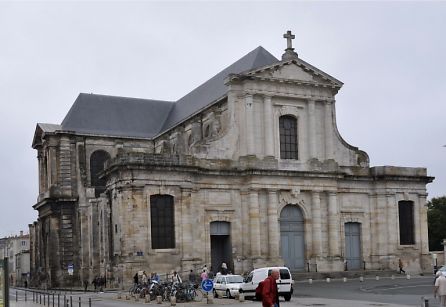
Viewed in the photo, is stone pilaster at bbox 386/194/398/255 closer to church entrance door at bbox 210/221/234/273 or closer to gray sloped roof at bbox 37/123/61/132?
church entrance door at bbox 210/221/234/273

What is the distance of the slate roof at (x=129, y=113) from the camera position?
58094 mm

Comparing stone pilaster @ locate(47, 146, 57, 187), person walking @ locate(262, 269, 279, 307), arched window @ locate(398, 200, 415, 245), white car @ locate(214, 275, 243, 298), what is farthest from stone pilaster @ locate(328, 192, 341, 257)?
person walking @ locate(262, 269, 279, 307)

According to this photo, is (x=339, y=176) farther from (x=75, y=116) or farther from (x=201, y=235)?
(x=75, y=116)

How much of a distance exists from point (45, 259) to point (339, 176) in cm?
2649

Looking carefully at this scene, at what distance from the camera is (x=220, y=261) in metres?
44.5

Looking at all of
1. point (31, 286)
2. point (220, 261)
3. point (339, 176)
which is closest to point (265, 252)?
point (220, 261)

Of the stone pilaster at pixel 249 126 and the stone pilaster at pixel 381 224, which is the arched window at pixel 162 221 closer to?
the stone pilaster at pixel 249 126

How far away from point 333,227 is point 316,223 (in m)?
1.18

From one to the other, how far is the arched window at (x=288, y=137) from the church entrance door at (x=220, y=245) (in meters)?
6.09

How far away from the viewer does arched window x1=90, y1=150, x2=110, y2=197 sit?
189ft

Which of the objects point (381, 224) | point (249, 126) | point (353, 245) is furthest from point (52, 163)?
point (381, 224)

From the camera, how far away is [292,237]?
4534 cm

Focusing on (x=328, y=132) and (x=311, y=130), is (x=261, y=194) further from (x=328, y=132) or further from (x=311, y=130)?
(x=328, y=132)

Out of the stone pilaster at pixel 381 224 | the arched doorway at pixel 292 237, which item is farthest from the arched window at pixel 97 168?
the stone pilaster at pixel 381 224
